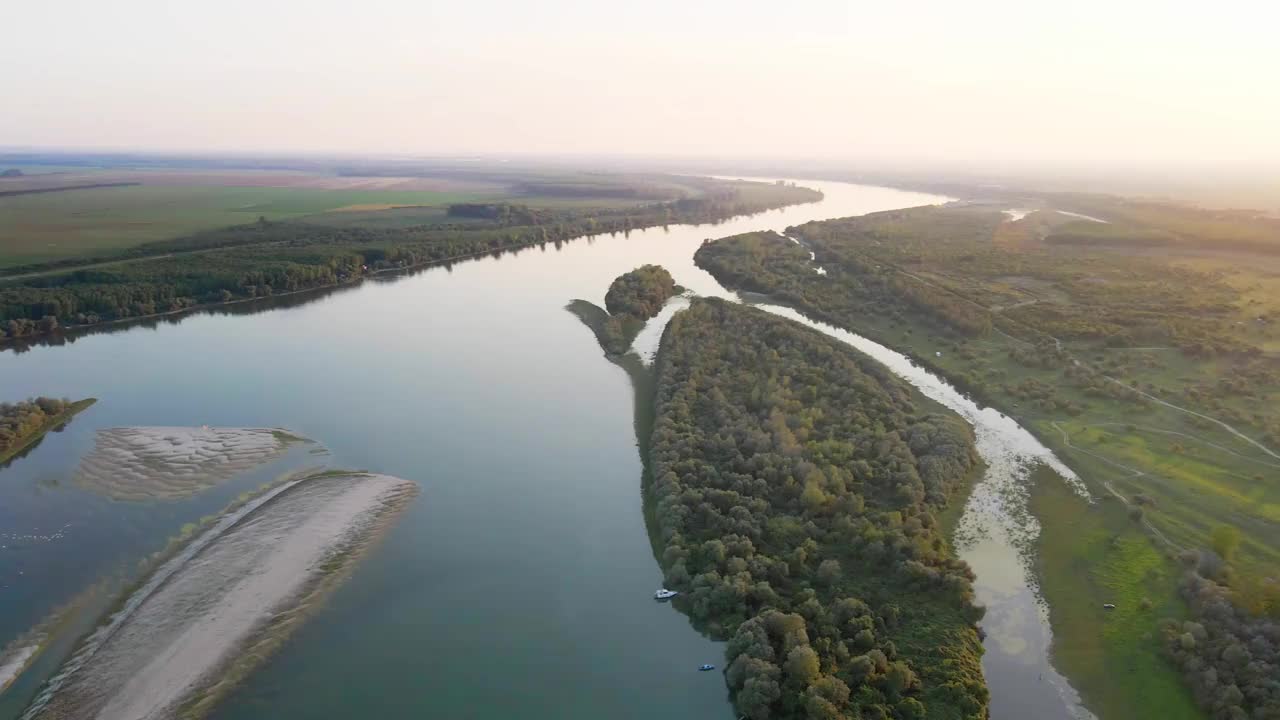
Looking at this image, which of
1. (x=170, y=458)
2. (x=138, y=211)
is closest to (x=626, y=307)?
(x=170, y=458)

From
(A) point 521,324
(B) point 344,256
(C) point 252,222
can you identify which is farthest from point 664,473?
(C) point 252,222

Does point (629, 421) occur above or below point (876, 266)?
below

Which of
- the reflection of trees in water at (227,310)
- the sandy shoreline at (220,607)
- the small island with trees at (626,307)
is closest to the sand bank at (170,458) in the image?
the sandy shoreline at (220,607)

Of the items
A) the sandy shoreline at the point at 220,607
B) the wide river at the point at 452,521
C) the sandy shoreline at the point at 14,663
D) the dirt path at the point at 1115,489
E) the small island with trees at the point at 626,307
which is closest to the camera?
the sandy shoreline at the point at 220,607

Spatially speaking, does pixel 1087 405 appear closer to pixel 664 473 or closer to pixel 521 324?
pixel 664 473

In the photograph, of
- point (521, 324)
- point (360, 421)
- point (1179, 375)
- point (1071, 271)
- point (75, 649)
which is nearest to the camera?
point (75, 649)

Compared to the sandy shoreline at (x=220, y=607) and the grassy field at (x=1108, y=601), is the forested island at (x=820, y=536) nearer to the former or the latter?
the grassy field at (x=1108, y=601)

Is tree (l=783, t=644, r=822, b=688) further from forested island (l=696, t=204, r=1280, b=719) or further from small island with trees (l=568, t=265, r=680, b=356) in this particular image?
small island with trees (l=568, t=265, r=680, b=356)
